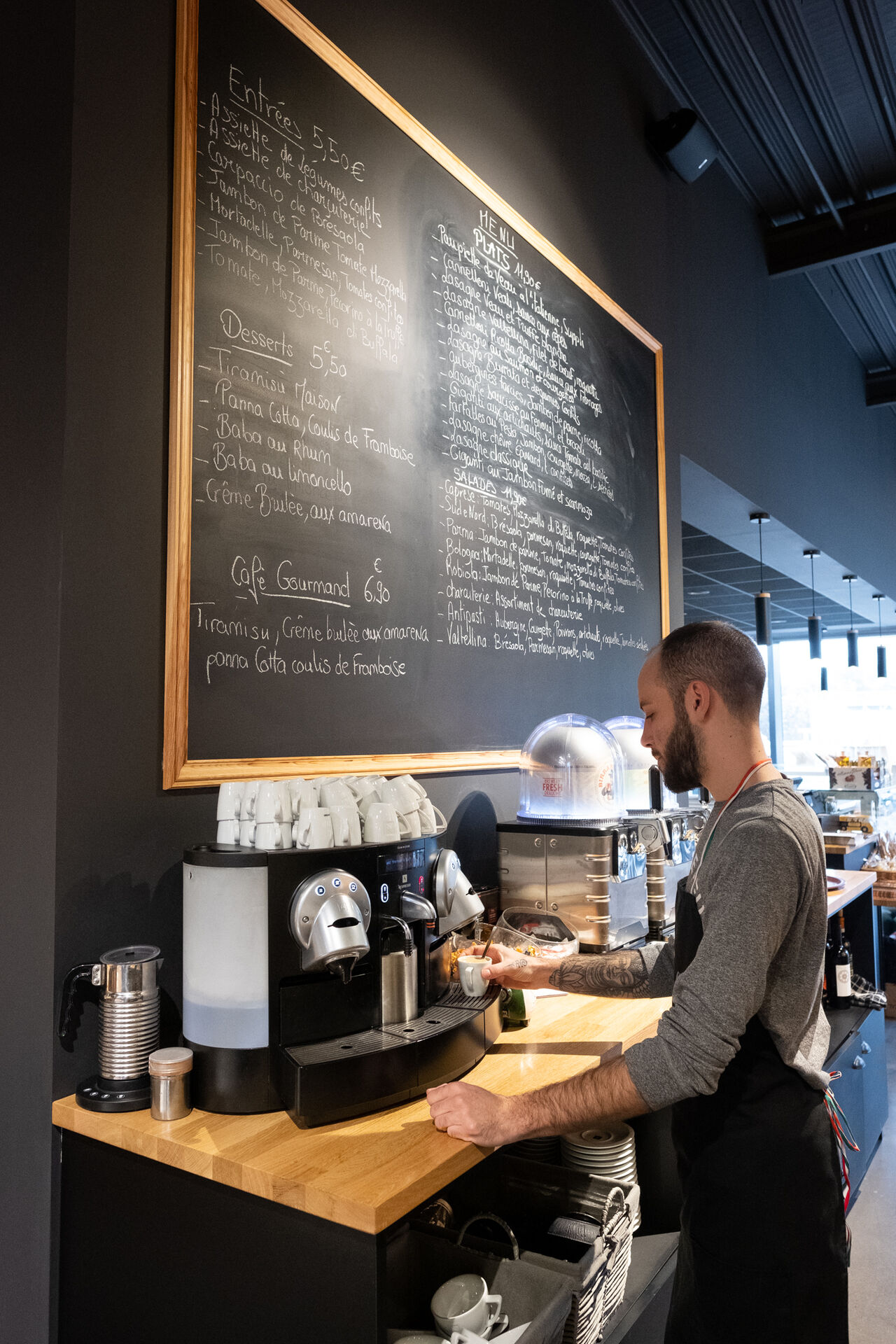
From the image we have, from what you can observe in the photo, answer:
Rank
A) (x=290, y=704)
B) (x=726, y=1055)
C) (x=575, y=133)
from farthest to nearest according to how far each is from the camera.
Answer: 1. (x=575, y=133)
2. (x=290, y=704)
3. (x=726, y=1055)

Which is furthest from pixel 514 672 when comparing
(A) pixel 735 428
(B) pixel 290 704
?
(A) pixel 735 428

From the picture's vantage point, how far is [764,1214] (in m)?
1.40

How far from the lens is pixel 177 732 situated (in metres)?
1.54

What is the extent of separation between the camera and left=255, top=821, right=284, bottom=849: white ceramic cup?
4.47ft

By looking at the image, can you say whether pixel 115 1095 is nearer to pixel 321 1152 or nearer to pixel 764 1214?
pixel 321 1152

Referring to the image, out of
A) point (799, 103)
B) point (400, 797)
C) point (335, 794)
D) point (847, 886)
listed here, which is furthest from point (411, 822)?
point (799, 103)

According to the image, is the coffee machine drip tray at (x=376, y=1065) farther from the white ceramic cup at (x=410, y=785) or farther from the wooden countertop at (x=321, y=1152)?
the white ceramic cup at (x=410, y=785)

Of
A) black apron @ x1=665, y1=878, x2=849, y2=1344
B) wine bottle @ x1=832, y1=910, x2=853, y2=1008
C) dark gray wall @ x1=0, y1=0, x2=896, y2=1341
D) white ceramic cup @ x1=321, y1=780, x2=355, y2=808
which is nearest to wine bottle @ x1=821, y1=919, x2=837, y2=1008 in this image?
wine bottle @ x1=832, y1=910, x2=853, y2=1008

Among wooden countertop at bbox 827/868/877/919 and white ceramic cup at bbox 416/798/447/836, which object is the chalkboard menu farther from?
wooden countertop at bbox 827/868/877/919

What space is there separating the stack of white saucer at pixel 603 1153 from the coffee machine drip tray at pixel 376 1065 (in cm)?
44

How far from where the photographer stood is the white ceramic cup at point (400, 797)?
1.56 m

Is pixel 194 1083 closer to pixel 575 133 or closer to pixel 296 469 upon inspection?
pixel 296 469

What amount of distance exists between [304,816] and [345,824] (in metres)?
0.07

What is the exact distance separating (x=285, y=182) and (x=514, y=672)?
1329 millimetres
